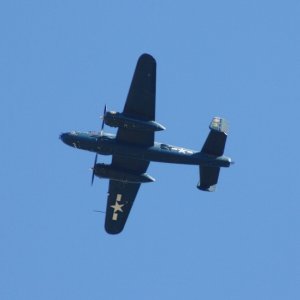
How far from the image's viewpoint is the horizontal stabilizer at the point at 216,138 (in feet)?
179

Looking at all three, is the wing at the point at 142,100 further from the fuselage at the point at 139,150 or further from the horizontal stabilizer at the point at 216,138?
the horizontal stabilizer at the point at 216,138

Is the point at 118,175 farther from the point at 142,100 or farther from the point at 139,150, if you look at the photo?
the point at 142,100

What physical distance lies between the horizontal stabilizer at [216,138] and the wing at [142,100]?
3925 millimetres

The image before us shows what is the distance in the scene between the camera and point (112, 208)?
60250 mm

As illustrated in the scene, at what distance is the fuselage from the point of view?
54.8 meters

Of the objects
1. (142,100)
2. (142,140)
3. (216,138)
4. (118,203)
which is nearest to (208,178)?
(216,138)

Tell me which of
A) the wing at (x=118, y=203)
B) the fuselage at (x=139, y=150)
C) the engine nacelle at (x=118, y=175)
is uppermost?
the fuselage at (x=139, y=150)

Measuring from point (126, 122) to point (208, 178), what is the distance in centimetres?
710

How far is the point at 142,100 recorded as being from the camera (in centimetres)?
5403

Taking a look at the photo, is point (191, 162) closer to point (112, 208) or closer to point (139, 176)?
point (139, 176)

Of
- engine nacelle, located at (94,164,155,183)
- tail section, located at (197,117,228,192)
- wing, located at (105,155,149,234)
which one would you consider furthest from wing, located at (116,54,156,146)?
wing, located at (105,155,149,234)

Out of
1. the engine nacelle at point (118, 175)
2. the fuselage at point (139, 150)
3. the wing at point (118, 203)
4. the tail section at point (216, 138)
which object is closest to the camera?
the tail section at point (216, 138)

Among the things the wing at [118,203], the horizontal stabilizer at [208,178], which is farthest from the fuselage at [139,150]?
the wing at [118,203]

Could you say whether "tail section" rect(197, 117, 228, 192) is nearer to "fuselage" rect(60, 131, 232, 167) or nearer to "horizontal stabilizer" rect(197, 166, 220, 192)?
"horizontal stabilizer" rect(197, 166, 220, 192)
